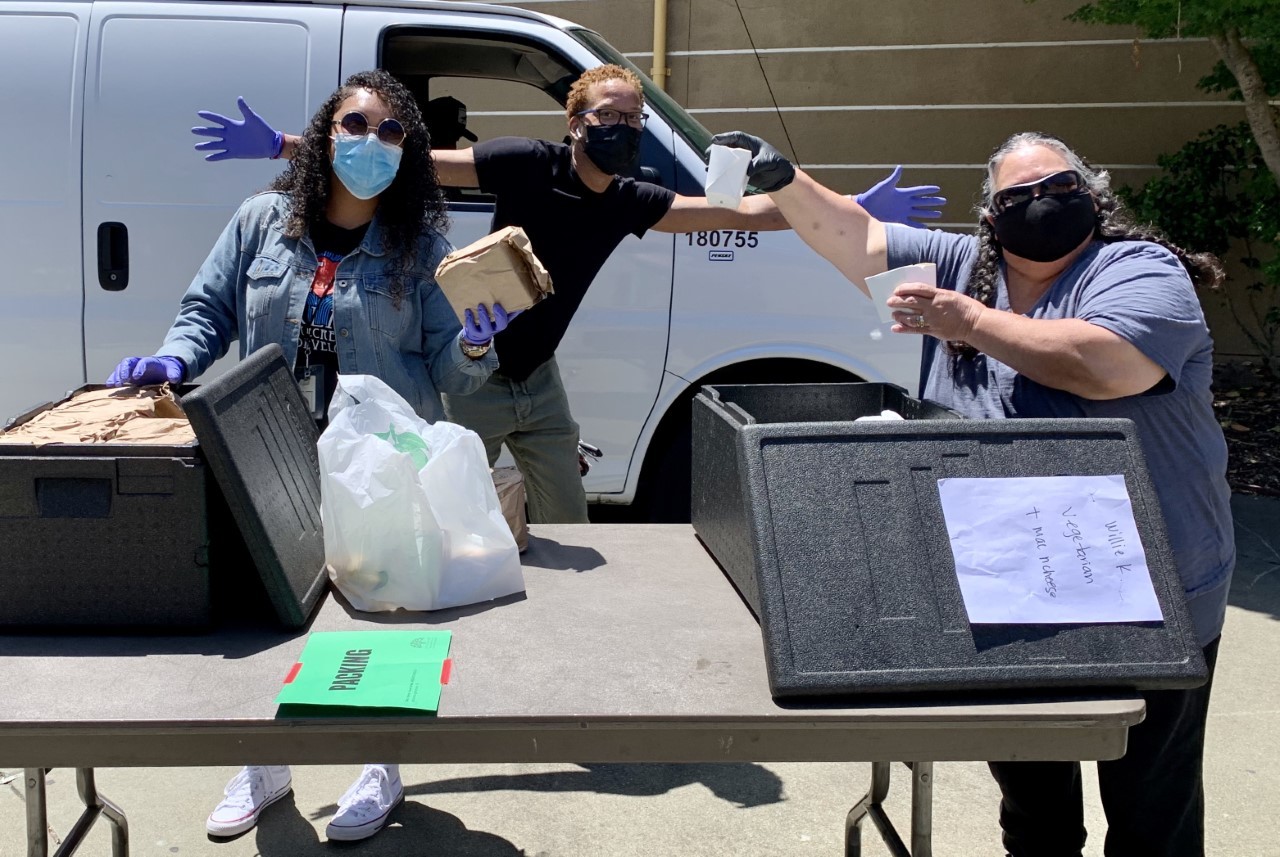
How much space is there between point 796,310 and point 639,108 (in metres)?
1.23

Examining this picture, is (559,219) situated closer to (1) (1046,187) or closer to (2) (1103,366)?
(1) (1046,187)

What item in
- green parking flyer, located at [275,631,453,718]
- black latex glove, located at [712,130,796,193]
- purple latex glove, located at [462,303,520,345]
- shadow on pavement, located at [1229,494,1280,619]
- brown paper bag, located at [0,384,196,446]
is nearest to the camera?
green parking flyer, located at [275,631,453,718]

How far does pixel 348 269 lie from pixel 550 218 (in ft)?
2.69

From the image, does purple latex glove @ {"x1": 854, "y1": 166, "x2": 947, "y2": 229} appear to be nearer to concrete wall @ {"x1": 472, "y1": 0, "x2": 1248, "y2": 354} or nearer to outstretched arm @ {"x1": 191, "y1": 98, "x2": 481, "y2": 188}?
outstretched arm @ {"x1": 191, "y1": 98, "x2": 481, "y2": 188}

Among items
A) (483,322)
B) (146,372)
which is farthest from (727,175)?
(146,372)

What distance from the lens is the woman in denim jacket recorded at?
8.71 ft

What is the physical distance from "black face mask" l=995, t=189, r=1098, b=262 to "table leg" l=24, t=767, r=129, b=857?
1.90m

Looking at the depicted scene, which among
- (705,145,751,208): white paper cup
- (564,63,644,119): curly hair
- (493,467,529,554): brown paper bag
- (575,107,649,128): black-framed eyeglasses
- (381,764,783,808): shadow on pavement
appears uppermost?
(564,63,644,119): curly hair

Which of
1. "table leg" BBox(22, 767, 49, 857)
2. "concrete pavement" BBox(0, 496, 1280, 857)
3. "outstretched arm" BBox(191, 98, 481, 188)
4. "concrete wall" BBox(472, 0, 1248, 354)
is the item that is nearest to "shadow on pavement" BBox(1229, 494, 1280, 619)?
"concrete pavement" BBox(0, 496, 1280, 857)

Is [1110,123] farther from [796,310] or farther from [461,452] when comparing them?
[461,452]

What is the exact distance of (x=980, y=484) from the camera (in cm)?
172

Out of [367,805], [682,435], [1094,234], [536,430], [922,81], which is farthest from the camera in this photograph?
[922,81]

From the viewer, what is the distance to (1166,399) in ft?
6.66

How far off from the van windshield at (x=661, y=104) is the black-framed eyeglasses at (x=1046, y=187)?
2207 mm
